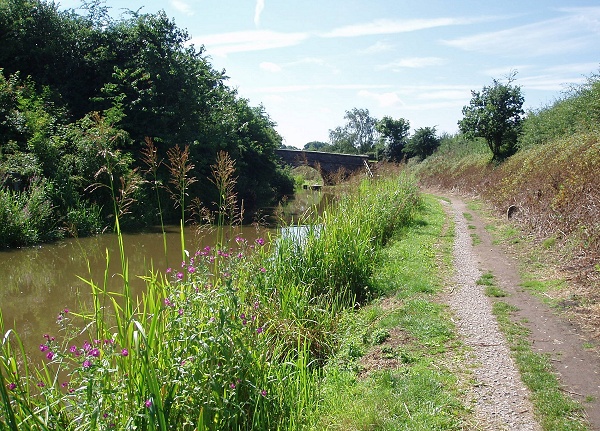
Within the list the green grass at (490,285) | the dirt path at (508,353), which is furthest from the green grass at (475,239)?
the green grass at (490,285)

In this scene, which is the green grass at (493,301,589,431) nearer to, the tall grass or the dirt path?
the dirt path

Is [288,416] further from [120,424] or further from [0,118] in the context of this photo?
[0,118]

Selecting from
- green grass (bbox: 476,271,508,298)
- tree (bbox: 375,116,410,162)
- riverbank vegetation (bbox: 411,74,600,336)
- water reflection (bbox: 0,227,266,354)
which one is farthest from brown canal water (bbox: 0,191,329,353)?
tree (bbox: 375,116,410,162)

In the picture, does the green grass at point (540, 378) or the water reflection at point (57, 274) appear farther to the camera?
the water reflection at point (57, 274)

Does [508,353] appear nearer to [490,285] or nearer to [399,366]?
[399,366]

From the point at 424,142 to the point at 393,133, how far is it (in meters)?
5.16

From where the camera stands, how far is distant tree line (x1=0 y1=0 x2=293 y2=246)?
55.0 feet

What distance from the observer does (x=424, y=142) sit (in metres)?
46.4

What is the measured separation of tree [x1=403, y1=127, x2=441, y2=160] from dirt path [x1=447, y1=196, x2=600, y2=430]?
38624 millimetres

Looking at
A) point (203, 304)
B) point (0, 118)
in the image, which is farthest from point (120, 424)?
point (0, 118)

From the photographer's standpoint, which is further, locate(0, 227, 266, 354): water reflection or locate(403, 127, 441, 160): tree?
locate(403, 127, 441, 160): tree

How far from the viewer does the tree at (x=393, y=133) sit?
50406 mm

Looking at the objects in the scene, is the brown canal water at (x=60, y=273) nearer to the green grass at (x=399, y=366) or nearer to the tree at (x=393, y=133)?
the green grass at (x=399, y=366)

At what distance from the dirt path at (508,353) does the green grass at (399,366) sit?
0.24 m
